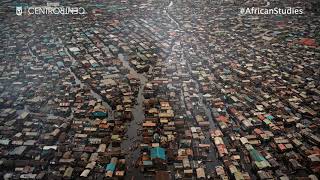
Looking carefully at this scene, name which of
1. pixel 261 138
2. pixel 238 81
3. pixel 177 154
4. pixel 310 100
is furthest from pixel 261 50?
pixel 177 154

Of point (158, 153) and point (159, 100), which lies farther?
point (159, 100)

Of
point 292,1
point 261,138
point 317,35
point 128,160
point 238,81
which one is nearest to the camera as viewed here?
→ point 128,160

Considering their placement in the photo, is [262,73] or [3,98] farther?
[262,73]

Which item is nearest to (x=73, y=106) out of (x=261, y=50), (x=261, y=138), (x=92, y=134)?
(x=92, y=134)

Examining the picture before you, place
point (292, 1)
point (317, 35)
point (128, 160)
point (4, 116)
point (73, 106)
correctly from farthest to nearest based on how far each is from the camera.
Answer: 1. point (292, 1)
2. point (317, 35)
3. point (73, 106)
4. point (4, 116)
5. point (128, 160)

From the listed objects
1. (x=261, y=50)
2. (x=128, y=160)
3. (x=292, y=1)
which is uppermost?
(x=292, y=1)

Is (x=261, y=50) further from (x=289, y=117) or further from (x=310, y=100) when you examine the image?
(x=289, y=117)

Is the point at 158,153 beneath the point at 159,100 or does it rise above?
beneath

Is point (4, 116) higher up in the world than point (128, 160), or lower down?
higher up
